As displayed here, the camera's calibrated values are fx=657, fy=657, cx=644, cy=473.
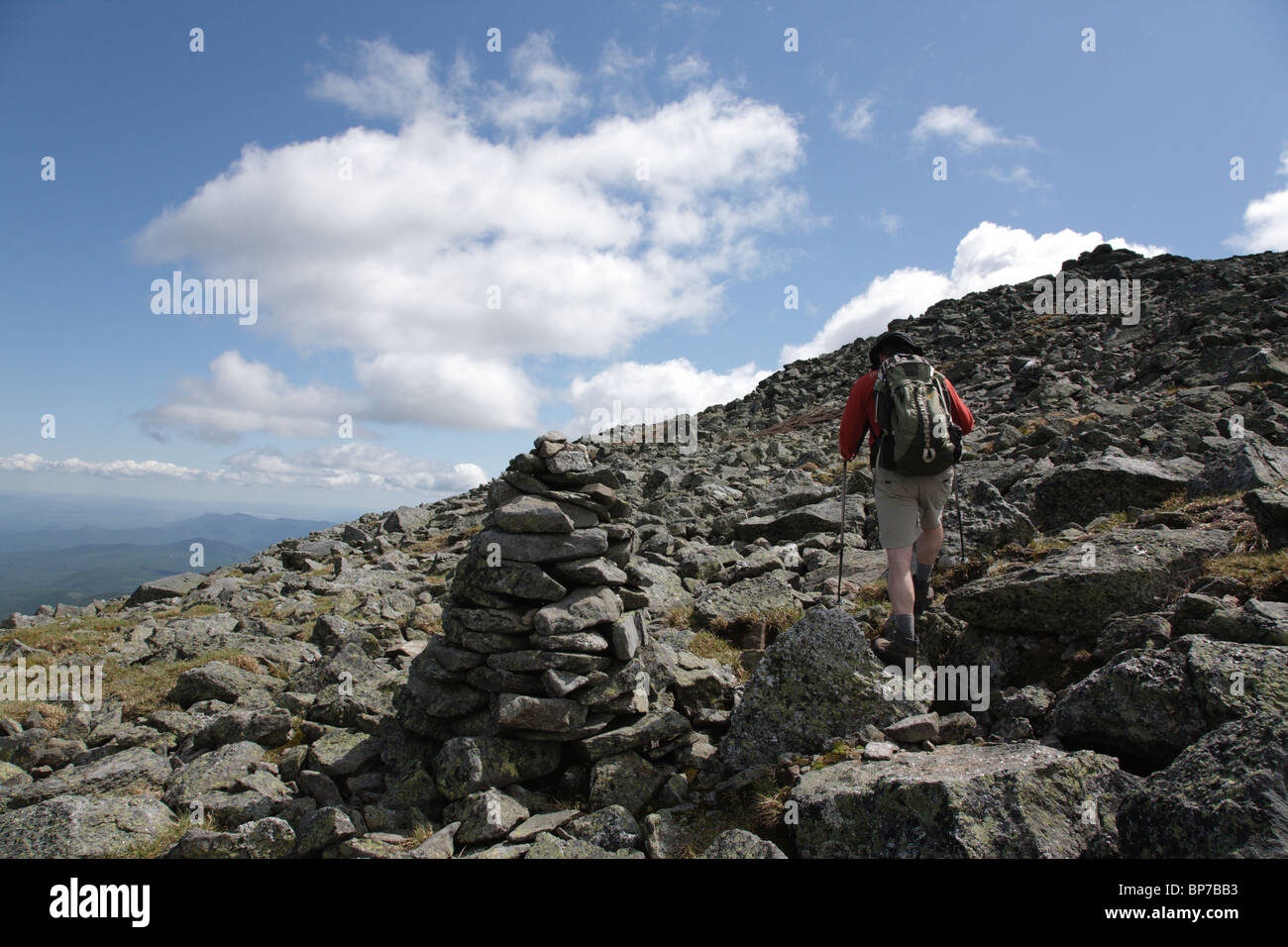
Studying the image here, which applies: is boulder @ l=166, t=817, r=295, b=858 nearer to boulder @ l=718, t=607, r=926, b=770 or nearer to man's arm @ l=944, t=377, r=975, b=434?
boulder @ l=718, t=607, r=926, b=770

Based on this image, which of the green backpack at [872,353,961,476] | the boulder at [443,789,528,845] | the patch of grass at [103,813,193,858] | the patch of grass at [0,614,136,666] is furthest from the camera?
the patch of grass at [0,614,136,666]

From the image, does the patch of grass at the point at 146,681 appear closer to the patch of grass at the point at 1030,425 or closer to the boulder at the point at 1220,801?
the boulder at the point at 1220,801

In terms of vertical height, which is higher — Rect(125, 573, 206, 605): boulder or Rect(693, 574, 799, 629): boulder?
Rect(693, 574, 799, 629): boulder

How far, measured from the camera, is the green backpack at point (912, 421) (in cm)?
788

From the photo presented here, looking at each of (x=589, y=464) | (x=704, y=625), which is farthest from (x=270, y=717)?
(x=704, y=625)

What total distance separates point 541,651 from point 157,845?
14.1 feet

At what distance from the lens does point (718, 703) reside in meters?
8.39

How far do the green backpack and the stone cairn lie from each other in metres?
3.60

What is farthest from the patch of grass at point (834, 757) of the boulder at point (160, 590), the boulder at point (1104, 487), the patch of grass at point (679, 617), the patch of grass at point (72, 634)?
the boulder at point (160, 590)

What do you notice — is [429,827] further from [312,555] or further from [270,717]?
[312,555]

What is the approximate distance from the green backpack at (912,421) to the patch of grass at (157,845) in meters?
8.91

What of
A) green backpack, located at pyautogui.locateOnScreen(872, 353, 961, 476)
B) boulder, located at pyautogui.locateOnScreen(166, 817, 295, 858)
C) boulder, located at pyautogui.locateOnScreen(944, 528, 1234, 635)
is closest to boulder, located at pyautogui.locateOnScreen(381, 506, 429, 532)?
boulder, located at pyautogui.locateOnScreen(166, 817, 295, 858)

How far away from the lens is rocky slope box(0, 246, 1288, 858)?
5094mm

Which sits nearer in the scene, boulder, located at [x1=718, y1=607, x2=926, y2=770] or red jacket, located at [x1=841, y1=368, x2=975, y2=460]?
boulder, located at [x1=718, y1=607, x2=926, y2=770]
